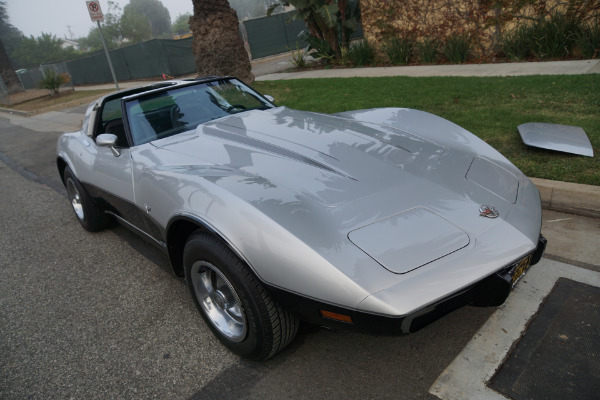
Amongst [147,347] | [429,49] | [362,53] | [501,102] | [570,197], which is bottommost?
[570,197]

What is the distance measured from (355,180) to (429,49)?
944 centimetres

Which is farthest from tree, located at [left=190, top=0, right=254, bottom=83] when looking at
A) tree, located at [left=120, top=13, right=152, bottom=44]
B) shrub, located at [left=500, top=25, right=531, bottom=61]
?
tree, located at [left=120, top=13, right=152, bottom=44]

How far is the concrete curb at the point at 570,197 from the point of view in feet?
10.9

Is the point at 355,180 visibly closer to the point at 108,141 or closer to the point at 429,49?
the point at 108,141

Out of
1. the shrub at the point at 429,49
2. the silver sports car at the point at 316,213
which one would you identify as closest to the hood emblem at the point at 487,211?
the silver sports car at the point at 316,213

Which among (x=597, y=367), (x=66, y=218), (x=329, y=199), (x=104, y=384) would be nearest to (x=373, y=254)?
(x=329, y=199)

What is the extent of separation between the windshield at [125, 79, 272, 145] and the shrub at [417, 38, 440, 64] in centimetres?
806

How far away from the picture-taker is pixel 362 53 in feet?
38.5

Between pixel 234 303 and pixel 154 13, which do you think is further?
pixel 154 13

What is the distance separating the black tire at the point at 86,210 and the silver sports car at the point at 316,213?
1.83 ft

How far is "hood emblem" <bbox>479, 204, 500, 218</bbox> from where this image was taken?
2055mm

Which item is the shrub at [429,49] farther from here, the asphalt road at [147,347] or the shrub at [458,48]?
the asphalt road at [147,347]

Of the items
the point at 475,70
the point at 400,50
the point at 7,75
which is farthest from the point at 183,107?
the point at 7,75

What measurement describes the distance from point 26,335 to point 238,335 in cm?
153
